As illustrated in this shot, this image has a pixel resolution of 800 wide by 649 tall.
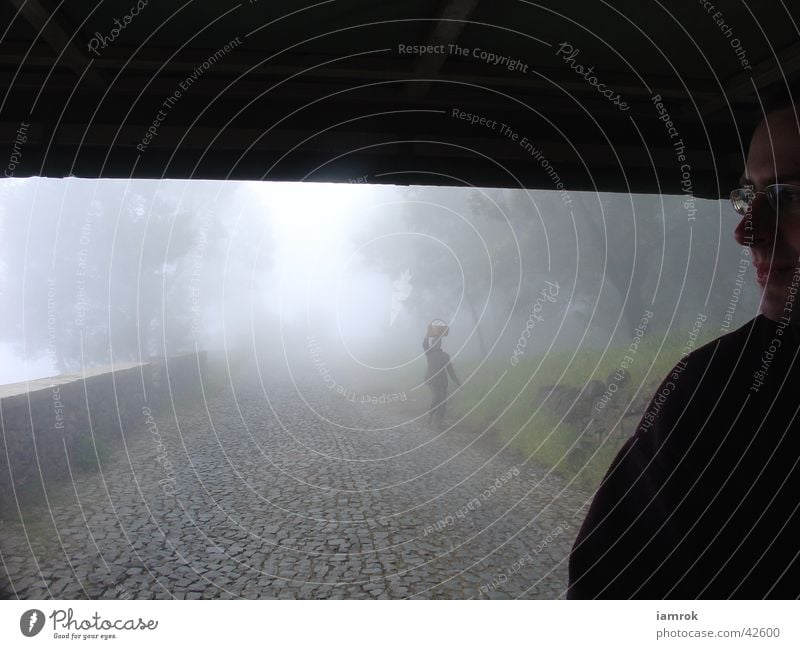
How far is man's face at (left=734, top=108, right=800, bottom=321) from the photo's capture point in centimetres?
122

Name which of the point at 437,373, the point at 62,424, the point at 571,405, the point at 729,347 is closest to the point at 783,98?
the point at 729,347

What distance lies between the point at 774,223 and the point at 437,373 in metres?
12.7

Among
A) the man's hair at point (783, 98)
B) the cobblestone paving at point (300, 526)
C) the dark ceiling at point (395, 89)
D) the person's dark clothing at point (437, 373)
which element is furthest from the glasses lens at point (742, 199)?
the person's dark clothing at point (437, 373)

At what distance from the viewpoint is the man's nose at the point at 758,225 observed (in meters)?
1.31

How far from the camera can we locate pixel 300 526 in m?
6.08

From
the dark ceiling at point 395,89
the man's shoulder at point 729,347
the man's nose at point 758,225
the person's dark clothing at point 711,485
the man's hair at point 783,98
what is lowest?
the person's dark clothing at point 711,485

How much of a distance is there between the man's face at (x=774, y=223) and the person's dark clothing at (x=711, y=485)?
8 centimetres

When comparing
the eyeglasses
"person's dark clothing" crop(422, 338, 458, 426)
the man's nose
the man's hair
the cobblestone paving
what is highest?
the man's hair

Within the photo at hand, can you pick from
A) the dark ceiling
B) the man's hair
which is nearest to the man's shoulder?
the man's hair

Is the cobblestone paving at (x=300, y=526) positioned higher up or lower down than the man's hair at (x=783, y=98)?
lower down

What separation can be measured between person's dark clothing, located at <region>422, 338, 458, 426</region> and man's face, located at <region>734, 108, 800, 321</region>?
11.5 meters

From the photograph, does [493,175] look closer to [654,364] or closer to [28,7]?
[28,7]

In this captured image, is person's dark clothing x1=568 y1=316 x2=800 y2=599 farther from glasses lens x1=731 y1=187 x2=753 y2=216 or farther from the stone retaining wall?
the stone retaining wall

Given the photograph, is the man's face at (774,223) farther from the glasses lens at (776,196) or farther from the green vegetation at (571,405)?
the green vegetation at (571,405)
